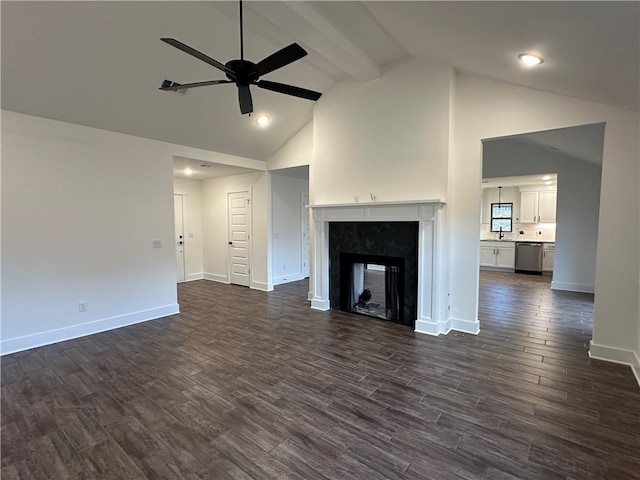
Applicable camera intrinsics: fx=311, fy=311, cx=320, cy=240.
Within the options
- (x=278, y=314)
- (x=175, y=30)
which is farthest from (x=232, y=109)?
(x=278, y=314)

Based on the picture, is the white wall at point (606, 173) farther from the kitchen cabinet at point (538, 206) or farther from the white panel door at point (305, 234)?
the kitchen cabinet at point (538, 206)

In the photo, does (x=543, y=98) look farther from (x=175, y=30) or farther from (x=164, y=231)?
(x=164, y=231)

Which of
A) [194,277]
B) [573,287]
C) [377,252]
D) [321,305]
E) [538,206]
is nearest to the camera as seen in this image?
[377,252]

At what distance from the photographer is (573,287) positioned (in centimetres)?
646

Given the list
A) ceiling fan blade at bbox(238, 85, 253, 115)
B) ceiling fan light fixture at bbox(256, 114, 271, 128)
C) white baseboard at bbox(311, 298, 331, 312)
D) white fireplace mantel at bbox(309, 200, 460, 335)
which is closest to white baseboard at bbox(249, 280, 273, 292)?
white baseboard at bbox(311, 298, 331, 312)

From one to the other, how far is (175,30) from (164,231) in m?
2.92

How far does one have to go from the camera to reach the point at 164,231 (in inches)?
199

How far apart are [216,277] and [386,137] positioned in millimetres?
5556

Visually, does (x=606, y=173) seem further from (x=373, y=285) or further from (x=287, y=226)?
(x=287, y=226)

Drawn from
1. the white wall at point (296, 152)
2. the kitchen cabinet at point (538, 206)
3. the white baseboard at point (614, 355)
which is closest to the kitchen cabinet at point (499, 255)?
the kitchen cabinet at point (538, 206)

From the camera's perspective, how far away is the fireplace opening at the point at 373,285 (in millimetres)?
4668

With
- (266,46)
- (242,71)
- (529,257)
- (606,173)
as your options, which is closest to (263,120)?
(266,46)

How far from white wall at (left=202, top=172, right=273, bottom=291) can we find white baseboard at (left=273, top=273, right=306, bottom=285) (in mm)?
401

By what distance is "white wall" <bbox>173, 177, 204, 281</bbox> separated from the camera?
7.85 meters
